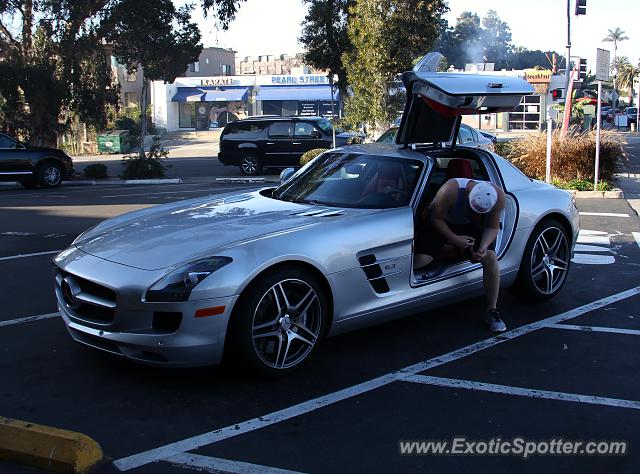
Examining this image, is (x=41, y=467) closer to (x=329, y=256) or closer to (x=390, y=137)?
(x=329, y=256)

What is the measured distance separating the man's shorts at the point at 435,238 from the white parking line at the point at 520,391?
129 centimetres

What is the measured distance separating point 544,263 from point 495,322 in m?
1.05

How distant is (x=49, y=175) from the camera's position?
18781 mm

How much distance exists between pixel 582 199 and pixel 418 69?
9.17m

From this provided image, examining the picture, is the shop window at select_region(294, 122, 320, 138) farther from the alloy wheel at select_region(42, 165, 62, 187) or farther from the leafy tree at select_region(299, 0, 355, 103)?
the alloy wheel at select_region(42, 165, 62, 187)

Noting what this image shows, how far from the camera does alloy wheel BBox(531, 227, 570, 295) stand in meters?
6.14

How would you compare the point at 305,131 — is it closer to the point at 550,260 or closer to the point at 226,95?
the point at 550,260

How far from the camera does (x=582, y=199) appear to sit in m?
14.3

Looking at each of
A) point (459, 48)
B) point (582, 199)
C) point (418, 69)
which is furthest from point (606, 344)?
point (459, 48)

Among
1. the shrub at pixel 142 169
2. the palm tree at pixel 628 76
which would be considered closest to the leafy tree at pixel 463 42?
the palm tree at pixel 628 76

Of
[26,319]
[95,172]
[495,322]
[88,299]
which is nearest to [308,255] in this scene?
[88,299]

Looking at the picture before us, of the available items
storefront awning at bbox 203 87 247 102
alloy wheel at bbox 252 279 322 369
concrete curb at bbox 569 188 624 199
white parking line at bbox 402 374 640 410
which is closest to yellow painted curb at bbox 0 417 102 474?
alloy wheel at bbox 252 279 322 369

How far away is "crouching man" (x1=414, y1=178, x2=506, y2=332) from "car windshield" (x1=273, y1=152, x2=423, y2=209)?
0.96 ft

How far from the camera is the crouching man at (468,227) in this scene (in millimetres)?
5309
